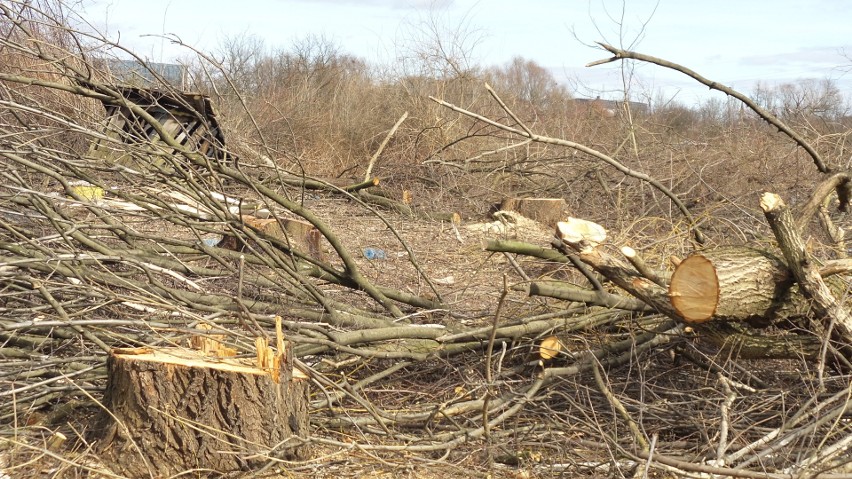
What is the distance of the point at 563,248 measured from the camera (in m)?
3.49

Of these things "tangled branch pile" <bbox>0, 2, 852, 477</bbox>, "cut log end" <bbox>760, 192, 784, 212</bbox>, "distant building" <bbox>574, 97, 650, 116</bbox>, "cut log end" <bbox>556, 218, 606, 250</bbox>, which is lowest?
"tangled branch pile" <bbox>0, 2, 852, 477</bbox>

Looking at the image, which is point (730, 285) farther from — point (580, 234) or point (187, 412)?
point (187, 412)

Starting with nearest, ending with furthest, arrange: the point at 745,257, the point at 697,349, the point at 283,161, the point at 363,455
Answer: the point at 363,455 < the point at 745,257 < the point at 697,349 < the point at 283,161

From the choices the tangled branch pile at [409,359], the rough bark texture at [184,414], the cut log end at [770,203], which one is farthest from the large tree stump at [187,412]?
the cut log end at [770,203]

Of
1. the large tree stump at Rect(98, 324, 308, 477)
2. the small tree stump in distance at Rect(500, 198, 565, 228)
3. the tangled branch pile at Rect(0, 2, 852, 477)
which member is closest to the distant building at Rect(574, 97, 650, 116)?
the small tree stump in distance at Rect(500, 198, 565, 228)

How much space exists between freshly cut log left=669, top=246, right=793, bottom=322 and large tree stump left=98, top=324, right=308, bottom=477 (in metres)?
1.68

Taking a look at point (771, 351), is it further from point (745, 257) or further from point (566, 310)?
point (566, 310)

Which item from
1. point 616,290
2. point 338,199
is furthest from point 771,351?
point 338,199

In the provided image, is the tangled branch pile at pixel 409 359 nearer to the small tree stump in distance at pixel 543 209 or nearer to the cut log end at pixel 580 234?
the cut log end at pixel 580 234

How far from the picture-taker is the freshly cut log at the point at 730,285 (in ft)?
10.9

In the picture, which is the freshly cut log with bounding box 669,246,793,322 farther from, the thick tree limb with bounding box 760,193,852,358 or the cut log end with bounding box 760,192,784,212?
the cut log end with bounding box 760,192,784,212

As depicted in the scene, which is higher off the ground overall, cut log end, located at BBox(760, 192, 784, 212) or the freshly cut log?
cut log end, located at BBox(760, 192, 784, 212)

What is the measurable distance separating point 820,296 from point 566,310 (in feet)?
3.65

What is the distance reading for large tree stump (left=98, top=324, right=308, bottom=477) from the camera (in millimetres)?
2939
